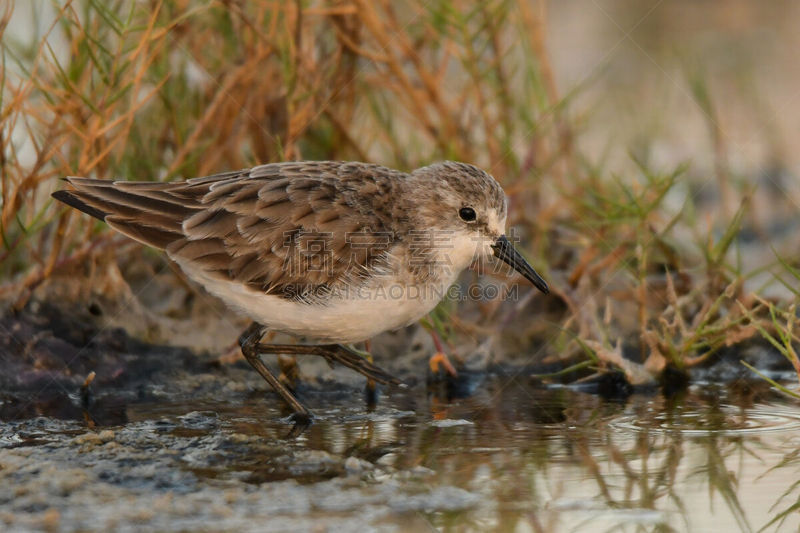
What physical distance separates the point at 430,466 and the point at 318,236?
153cm

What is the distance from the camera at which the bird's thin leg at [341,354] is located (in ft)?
20.1

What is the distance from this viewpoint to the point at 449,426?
5.51m

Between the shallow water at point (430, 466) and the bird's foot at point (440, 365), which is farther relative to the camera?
the bird's foot at point (440, 365)

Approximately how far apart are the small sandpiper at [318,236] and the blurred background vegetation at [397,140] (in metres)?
0.52

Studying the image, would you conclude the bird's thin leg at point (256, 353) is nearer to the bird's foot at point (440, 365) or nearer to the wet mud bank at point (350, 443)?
the wet mud bank at point (350, 443)

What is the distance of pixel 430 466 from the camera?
15.8 ft

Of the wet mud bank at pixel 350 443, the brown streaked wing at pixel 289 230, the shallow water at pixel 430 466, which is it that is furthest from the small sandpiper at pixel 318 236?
the shallow water at pixel 430 466

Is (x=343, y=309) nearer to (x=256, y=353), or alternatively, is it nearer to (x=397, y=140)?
(x=256, y=353)

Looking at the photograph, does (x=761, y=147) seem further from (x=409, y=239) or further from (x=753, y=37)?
(x=409, y=239)

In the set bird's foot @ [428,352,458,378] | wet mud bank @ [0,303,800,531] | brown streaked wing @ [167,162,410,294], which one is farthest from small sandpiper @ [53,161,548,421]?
wet mud bank @ [0,303,800,531]

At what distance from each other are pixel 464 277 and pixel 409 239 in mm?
1678

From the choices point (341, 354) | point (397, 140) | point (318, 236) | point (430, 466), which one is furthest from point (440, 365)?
point (397, 140)

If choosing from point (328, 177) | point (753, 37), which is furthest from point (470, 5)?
point (753, 37)

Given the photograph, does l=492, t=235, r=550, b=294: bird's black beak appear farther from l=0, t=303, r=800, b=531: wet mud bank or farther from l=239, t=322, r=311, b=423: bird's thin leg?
l=239, t=322, r=311, b=423: bird's thin leg
